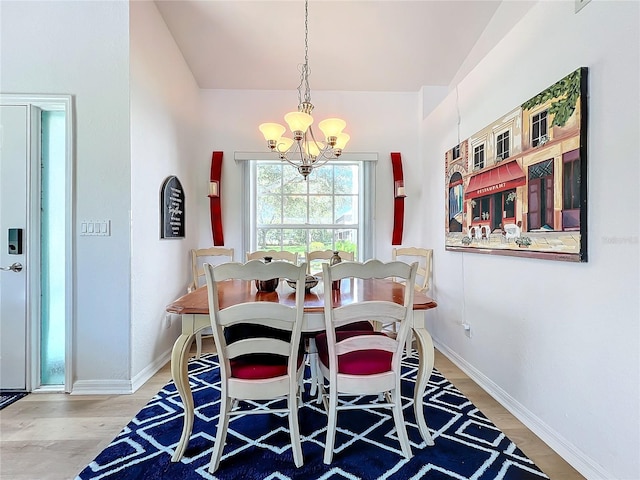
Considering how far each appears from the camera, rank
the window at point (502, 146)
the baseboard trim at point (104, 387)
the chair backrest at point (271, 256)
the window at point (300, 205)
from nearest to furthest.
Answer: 1. the window at point (502, 146)
2. the baseboard trim at point (104, 387)
3. the chair backrest at point (271, 256)
4. the window at point (300, 205)

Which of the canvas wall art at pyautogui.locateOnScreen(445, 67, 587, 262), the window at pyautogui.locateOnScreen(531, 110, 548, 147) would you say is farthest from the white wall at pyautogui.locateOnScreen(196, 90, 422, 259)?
the window at pyautogui.locateOnScreen(531, 110, 548, 147)

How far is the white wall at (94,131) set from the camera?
221 centimetres

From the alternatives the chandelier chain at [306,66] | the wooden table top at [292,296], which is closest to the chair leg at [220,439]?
the wooden table top at [292,296]

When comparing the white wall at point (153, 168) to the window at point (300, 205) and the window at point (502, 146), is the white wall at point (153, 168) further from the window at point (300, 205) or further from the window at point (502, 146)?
the window at point (502, 146)

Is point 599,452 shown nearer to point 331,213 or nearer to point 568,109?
point 568,109

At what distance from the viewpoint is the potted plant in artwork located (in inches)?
70.8

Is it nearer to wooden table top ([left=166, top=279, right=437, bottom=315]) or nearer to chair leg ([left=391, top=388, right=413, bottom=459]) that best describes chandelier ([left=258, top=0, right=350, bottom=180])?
wooden table top ([left=166, top=279, right=437, bottom=315])

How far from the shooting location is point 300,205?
3.78 m

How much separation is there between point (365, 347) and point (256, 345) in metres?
0.52

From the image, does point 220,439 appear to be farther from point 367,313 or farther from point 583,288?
point 583,288

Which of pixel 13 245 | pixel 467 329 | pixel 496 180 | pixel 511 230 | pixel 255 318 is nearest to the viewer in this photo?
pixel 255 318

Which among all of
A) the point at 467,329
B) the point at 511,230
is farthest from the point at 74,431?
the point at 511,230

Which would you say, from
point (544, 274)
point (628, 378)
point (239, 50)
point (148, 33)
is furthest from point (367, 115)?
point (628, 378)

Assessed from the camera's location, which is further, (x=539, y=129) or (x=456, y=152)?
(x=456, y=152)
